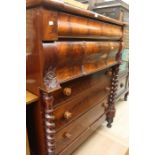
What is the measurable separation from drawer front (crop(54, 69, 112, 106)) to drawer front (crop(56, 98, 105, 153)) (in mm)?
194

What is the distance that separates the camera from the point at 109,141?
1645mm

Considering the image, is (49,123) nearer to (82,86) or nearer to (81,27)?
(82,86)

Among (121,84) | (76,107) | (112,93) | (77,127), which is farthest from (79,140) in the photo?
(121,84)

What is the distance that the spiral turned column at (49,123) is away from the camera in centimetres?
82

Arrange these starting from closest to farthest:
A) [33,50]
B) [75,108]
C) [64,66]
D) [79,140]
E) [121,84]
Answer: [33,50], [64,66], [75,108], [79,140], [121,84]

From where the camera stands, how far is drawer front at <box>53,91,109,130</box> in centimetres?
99

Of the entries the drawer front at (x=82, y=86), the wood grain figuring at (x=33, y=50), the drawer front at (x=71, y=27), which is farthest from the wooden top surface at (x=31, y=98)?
the drawer front at (x=71, y=27)

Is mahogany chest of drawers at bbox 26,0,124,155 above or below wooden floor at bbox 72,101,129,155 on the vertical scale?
above

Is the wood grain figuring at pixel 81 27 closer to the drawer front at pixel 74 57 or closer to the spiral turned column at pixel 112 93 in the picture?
the drawer front at pixel 74 57

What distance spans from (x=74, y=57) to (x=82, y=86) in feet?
0.98

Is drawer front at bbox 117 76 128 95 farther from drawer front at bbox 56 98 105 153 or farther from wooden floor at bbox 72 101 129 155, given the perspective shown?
drawer front at bbox 56 98 105 153

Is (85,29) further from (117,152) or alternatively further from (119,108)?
(119,108)

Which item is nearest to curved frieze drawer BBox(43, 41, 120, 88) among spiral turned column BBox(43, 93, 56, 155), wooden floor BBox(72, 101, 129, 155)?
spiral turned column BBox(43, 93, 56, 155)
